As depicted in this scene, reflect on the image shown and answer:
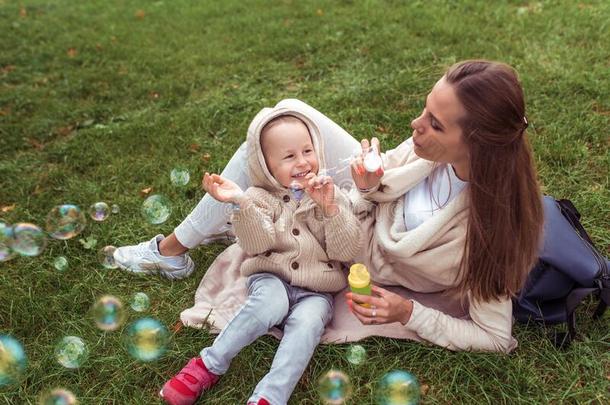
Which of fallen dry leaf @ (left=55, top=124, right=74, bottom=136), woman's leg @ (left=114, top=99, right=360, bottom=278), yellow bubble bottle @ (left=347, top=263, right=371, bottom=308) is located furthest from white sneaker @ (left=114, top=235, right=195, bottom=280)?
fallen dry leaf @ (left=55, top=124, right=74, bottom=136)

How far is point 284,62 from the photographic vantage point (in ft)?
17.7

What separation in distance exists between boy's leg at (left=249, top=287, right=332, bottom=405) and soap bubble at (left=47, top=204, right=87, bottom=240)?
1.36 metres

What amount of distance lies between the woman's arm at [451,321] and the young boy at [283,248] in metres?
0.27

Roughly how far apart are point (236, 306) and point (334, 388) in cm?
69

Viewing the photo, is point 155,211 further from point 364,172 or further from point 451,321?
point 451,321

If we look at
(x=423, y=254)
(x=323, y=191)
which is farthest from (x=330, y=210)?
(x=423, y=254)

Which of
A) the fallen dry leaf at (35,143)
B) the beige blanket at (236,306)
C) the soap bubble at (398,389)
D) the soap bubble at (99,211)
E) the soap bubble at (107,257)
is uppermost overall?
the soap bubble at (99,211)

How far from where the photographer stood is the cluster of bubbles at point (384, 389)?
223 centimetres

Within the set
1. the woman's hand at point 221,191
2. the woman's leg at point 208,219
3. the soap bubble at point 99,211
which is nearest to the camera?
the woman's hand at point 221,191

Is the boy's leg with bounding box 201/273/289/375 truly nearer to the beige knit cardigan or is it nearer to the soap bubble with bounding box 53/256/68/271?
the beige knit cardigan

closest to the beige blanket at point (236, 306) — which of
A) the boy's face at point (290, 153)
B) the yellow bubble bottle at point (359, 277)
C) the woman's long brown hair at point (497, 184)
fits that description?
the woman's long brown hair at point (497, 184)

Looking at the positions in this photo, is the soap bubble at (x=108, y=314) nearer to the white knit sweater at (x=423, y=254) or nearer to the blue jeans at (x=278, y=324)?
the blue jeans at (x=278, y=324)

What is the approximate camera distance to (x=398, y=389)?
88.7 inches

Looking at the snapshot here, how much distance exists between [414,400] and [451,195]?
0.85m
